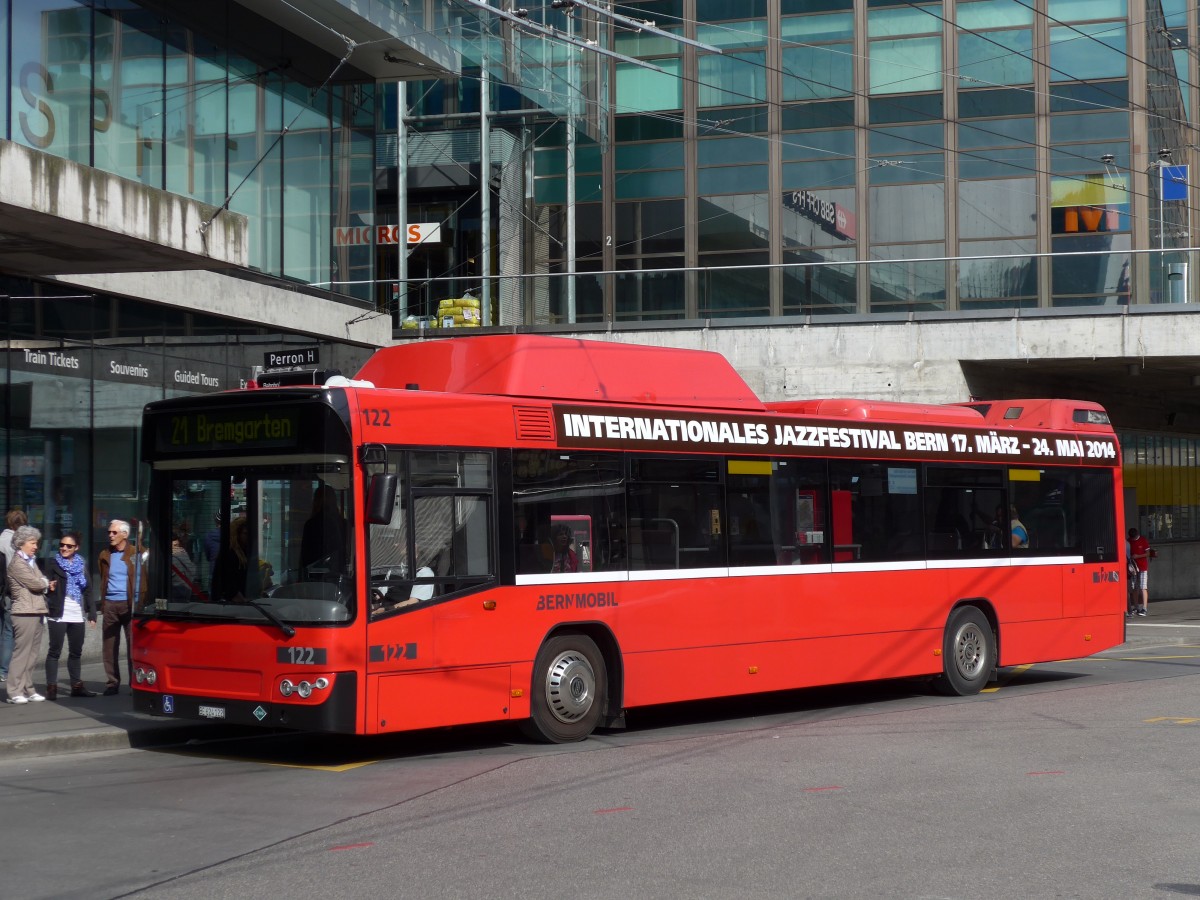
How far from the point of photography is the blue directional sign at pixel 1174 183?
105ft

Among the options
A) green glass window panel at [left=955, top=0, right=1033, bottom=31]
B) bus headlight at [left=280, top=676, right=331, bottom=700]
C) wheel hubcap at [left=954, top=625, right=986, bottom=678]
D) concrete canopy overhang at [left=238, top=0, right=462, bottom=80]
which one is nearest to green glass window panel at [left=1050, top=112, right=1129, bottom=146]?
green glass window panel at [left=955, top=0, right=1033, bottom=31]

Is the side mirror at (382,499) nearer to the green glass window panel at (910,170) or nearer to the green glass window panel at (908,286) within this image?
the green glass window panel at (908,286)

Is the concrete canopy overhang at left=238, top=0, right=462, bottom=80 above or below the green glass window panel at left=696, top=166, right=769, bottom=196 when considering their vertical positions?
below

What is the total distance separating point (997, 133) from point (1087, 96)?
1995mm

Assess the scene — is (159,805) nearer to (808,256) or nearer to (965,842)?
(965,842)

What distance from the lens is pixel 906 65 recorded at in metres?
33.2

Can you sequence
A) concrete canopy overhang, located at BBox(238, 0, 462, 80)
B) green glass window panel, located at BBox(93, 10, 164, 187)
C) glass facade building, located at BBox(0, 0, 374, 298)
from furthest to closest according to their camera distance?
concrete canopy overhang, located at BBox(238, 0, 462, 80), green glass window panel, located at BBox(93, 10, 164, 187), glass facade building, located at BBox(0, 0, 374, 298)

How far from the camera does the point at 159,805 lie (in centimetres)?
902

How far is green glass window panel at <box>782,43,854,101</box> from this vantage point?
110 ft

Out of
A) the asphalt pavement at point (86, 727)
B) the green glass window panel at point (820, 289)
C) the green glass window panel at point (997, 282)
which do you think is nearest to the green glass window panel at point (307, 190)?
the green glass window panel at point (820, 289)

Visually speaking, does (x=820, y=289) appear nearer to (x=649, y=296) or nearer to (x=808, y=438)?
(x=649, y=296)

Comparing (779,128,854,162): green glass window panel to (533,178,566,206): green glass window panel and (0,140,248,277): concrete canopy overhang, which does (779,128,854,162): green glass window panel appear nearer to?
(533,178,566,206): green glass window panel

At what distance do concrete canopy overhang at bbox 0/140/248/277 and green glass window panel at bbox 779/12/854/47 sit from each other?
2135 cm

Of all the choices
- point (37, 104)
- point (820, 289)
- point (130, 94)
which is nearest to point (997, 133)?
point (820, 289)
